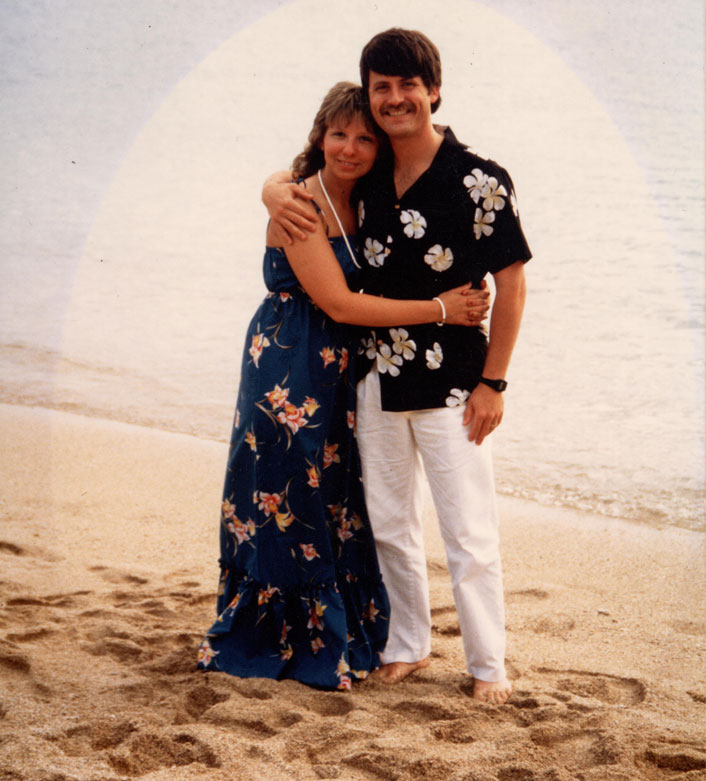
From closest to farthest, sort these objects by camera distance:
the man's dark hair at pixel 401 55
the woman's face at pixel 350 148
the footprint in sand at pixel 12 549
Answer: the man's dark hair at pixel 401 55 → the woman's face at pixel 350 148 → the footprint in sand at pixel 12 549

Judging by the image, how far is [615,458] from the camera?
210 inches

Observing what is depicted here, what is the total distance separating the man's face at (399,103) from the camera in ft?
7.75

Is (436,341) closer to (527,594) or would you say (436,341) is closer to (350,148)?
(350,148)

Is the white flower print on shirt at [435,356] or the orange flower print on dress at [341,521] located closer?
the white flower print on shirt at [435,356]

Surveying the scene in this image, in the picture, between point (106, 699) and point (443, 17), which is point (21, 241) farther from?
point (106, 699)

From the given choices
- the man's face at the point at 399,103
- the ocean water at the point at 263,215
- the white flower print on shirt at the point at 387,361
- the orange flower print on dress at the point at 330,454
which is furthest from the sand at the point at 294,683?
the man's face at the point at 399,103

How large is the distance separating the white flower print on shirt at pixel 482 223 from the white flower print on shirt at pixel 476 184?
0.04 metres

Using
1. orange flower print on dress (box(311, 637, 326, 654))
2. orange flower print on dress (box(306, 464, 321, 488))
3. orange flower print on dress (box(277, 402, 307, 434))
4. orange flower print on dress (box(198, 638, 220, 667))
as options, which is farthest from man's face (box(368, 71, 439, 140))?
orange flower print on dress (box(198, 638, 220, 667))

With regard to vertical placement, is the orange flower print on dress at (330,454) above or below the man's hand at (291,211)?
below

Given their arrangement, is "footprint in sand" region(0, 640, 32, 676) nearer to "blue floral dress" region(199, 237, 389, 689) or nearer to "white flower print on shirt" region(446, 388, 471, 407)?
"blue floral dress" region(199, 237, 389, 689)

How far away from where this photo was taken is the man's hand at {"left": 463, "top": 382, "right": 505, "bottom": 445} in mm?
2500

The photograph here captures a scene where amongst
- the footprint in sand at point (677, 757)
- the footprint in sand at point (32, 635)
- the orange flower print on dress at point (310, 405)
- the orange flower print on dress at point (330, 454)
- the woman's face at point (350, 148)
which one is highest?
the woman's face at point (350, 148)

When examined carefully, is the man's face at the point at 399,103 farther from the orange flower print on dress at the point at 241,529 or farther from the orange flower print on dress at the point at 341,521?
the orange flower print on dress at the point at 241,529

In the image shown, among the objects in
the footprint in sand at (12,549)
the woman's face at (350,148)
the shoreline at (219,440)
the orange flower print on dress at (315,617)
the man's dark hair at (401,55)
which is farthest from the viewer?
the shoreline at (219,440)
